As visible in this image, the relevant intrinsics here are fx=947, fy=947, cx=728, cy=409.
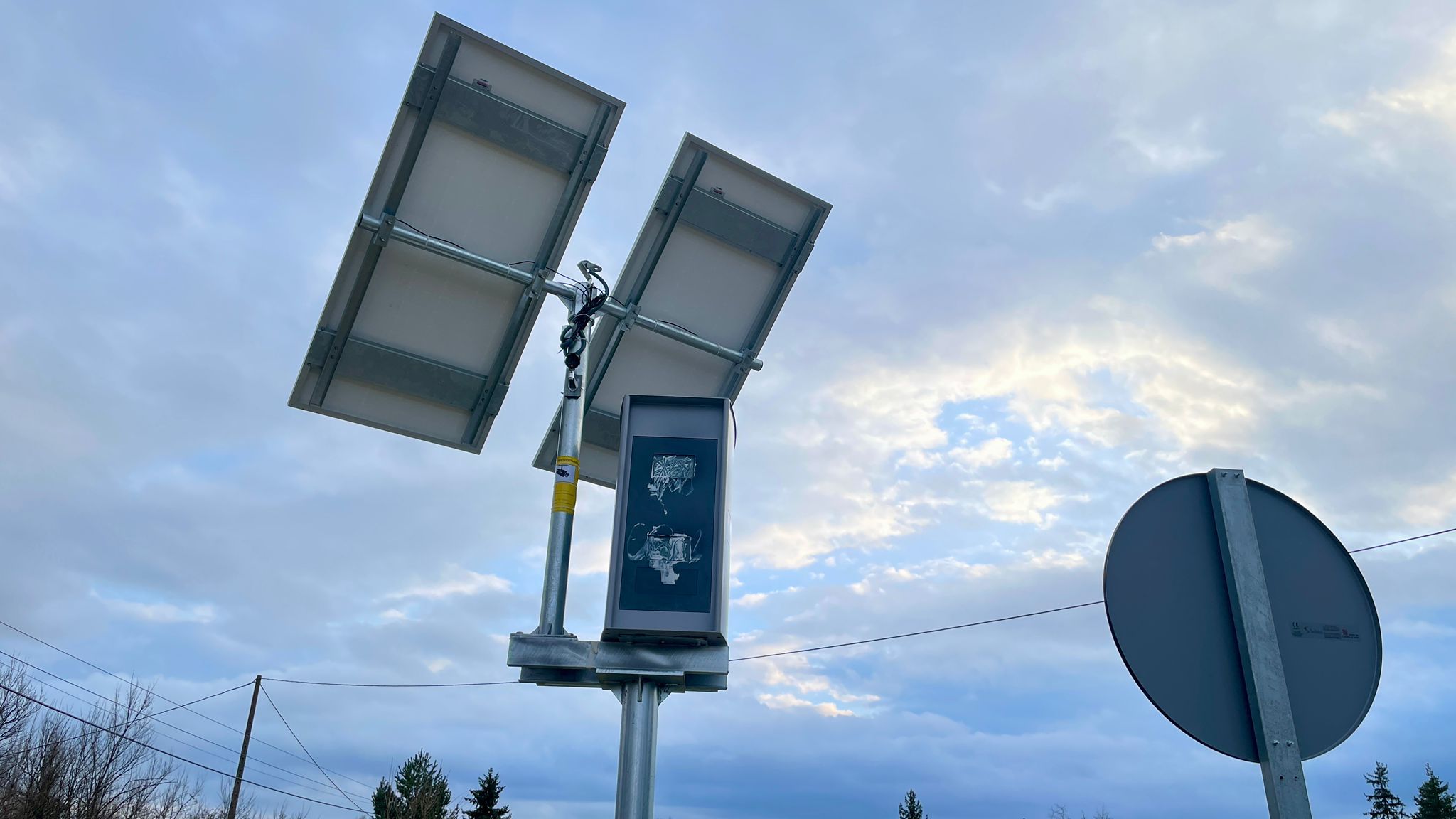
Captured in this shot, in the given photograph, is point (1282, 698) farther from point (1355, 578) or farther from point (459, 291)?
point (459, 291)

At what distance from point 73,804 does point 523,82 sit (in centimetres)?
2822

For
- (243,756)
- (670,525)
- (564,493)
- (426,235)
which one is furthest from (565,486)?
(243,756)

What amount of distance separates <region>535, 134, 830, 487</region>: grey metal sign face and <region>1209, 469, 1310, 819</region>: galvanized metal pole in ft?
19.1

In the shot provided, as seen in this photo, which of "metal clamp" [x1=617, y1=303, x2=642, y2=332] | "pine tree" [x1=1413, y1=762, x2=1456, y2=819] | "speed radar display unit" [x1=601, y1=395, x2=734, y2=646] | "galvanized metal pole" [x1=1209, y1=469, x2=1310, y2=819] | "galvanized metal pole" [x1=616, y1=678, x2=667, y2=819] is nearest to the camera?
"galvanized metal pole" [x1=1209, y1=469, x2=1310, y2=819]

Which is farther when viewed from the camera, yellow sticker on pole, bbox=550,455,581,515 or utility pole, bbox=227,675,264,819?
utility pole, bbox=227,675,264,819

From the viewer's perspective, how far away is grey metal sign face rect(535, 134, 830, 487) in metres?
8.27

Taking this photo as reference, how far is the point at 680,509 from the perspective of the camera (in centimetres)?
627

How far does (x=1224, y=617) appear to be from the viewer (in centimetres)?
294

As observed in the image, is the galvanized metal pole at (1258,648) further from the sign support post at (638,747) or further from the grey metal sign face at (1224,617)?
the sign support post at (638,747)

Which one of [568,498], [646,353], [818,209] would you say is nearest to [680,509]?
[568,498]

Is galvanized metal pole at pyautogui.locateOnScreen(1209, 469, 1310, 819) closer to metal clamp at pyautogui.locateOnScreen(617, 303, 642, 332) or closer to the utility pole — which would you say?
metal clamp at pyautogui.locateOnScreen(617, 303, 642, 332)

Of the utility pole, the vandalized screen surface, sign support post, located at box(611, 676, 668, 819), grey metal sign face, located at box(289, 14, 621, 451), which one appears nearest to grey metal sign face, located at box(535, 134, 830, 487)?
grey metal sign face, located at box(289, 14, 621, 451)

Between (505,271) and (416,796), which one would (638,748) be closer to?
(505,271)

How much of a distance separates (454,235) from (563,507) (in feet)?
9.31
